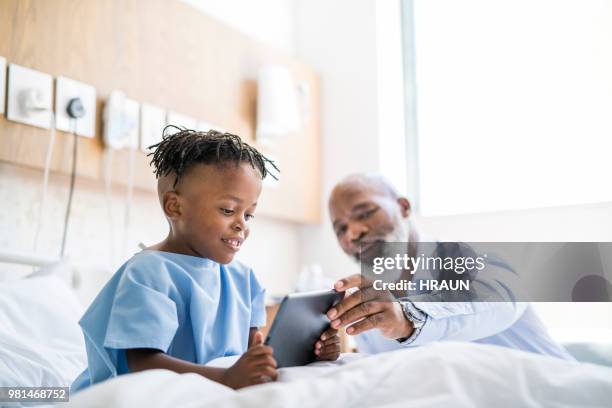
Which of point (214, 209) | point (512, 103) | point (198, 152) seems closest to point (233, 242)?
point (214, 209)

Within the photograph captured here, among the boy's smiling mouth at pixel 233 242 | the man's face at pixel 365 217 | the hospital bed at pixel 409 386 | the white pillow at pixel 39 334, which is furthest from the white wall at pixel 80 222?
the hospital bed at pixel 409 386

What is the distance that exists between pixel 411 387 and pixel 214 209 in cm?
61

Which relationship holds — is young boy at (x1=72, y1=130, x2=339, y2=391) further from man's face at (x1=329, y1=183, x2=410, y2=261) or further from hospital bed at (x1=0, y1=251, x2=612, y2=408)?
man's face at (x1=329, y1=183, x2=410, y2=261)

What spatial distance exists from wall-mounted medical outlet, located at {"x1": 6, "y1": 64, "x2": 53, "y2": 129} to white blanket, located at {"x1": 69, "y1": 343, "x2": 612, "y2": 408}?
4.47 ft

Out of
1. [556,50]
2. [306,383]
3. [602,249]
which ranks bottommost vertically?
[306,383]

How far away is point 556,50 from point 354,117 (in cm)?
96

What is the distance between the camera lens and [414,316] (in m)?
1.39

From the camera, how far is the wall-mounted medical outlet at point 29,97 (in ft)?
6.04

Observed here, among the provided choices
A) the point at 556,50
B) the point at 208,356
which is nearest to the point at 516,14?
the point at 556,50

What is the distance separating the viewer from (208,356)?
1153 mm

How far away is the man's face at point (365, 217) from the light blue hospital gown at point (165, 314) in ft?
3.07

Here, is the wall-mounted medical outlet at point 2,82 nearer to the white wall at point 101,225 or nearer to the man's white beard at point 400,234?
the white wall at point 101,225

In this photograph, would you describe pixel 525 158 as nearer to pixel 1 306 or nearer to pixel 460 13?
pixel 460 13

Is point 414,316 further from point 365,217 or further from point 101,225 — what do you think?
point 101,225
